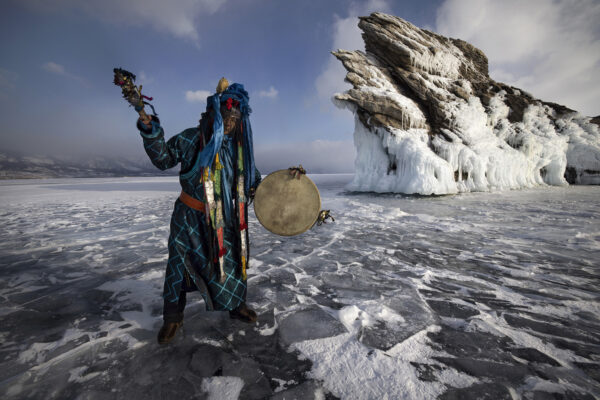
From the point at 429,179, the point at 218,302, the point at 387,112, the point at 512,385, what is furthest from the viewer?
the point at 387,112

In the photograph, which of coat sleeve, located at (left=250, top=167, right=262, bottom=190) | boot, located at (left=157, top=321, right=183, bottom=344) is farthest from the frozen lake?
coat sleeve, located at (left=250, top=167, right=262, bottom=190)

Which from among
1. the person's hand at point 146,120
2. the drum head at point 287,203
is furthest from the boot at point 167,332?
the person's hand at point 146,120

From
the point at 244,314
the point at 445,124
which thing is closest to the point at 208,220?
the point at 244,314

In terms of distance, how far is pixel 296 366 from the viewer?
5.02ft

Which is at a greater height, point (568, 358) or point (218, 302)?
point (218, 302)

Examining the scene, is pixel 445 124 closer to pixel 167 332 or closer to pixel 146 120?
pixel 146 120

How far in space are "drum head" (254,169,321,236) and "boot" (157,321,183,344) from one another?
1.05m

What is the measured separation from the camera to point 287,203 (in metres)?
2.24

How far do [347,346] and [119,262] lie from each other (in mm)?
3449

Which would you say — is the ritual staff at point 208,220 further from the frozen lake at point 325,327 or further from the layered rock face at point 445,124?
the layered rock face at point 445,124

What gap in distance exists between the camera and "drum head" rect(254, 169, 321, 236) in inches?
86.9

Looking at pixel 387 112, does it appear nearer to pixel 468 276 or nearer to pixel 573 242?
pixel 573 242

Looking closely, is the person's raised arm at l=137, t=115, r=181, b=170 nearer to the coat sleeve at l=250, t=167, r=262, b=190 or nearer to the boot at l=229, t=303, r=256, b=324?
the coat sleeve at l=250, t=167, r=262, b=190

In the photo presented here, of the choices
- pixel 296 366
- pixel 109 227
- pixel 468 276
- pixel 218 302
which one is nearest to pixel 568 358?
pixel 468 276
